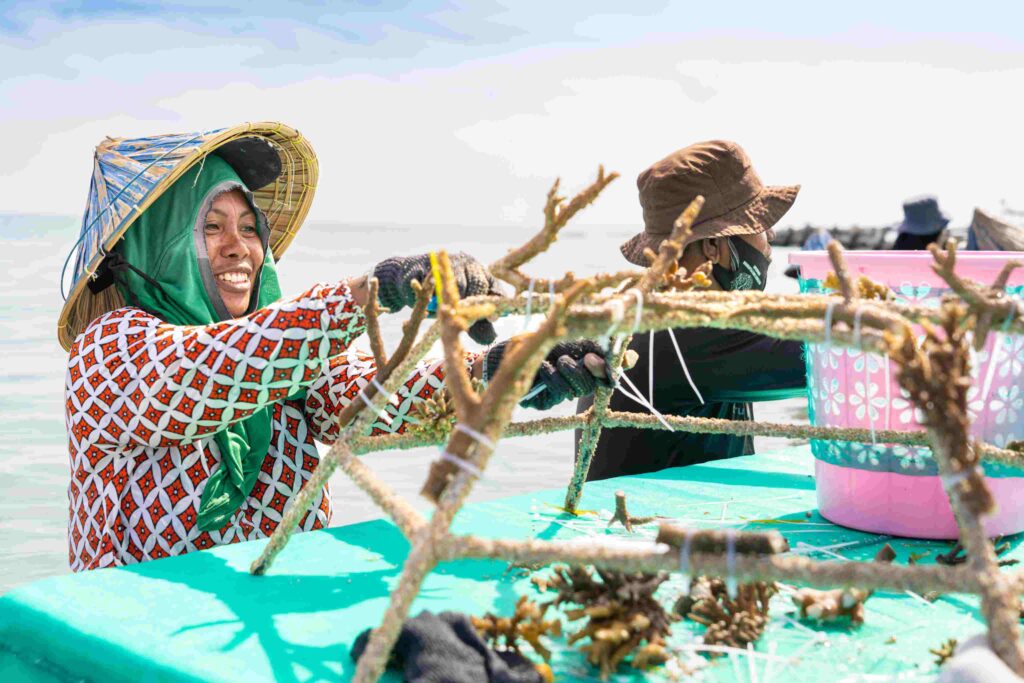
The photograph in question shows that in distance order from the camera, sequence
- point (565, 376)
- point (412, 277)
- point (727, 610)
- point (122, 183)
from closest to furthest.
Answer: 1. point (727, 610)
2. point (412, 277)
3. point (565, 376)
4. point (122, 183)

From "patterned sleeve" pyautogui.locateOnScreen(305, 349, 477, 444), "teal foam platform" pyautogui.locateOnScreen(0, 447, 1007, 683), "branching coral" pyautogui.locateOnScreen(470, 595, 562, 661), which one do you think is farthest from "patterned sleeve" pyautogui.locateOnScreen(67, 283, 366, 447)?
"branching coral" pyautogui.locateOnScreen(470, 595, 562, 661)

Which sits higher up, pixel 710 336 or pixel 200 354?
pixel 200 354

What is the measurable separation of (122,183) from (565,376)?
1230 mm

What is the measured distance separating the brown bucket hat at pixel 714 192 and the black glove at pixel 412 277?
4.05 feet

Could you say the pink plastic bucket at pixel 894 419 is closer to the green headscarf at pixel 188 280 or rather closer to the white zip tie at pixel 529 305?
the white zip tie at pixel 529 305

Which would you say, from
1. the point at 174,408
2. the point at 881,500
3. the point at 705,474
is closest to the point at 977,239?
the point at 705,474

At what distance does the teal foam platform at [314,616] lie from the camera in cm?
127

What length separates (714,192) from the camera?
9.59ft

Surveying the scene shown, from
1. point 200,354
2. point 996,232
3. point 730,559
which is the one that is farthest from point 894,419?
point 996,232

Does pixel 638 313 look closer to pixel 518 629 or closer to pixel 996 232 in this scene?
pixel 518 629

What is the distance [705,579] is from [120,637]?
0.88m

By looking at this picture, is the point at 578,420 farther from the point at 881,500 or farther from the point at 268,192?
the point at 268,192

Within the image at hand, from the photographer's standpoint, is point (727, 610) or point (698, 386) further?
point (698, 386)

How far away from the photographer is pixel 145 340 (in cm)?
201
